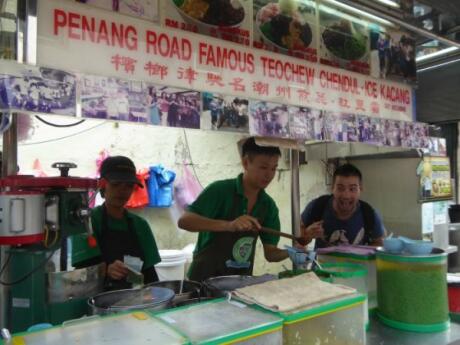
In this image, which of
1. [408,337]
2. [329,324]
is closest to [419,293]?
[408,337]

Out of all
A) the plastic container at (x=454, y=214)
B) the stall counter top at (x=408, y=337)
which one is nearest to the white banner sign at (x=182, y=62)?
the stall counter top at (x=408, y=337)

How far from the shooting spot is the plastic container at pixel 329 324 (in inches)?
40.3

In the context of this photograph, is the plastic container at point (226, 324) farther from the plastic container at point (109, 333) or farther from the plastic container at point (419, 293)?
the plastic container at point (419, 293)

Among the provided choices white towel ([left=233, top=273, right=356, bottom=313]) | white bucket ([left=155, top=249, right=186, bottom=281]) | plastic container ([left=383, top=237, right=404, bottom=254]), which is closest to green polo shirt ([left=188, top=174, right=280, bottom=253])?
Result: plastic container ([left=383, top=237, right=404, bottom=254])

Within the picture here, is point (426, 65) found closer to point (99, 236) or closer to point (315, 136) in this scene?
point (315, 136)

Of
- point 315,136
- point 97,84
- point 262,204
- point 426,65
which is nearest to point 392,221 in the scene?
point 426,65

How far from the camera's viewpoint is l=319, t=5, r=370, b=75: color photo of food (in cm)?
211

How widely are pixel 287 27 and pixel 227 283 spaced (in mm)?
1336

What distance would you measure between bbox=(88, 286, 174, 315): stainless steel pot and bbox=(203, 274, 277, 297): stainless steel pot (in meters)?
0.17

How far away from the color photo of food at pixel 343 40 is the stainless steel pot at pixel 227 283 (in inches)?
51.6

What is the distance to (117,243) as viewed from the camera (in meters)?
1.91

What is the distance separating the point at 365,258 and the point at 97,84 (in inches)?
55.0

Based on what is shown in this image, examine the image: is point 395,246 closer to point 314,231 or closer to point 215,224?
point 314,231

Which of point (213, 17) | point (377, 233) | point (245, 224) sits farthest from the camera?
point (377, 233)
